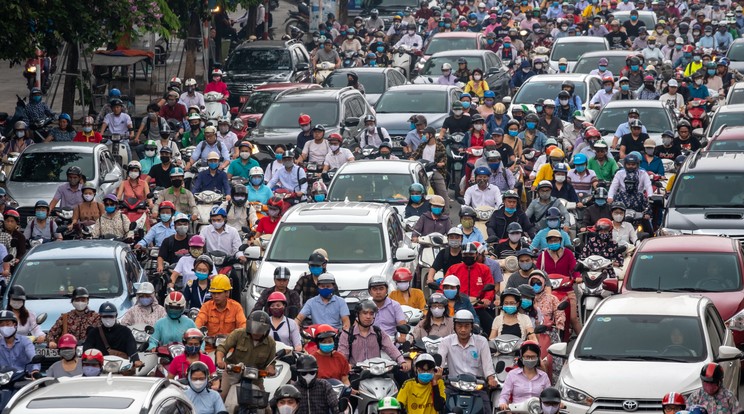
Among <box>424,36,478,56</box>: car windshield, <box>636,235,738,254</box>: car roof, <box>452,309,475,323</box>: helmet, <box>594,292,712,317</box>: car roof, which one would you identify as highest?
<box>594,292,712,317</box>: car roof

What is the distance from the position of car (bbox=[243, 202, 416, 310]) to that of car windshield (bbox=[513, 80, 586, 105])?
43.5 ft

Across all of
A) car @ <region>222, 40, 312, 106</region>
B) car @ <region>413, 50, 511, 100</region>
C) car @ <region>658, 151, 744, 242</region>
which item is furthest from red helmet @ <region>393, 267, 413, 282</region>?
car @ <region>413, 50, 511, 100</region>

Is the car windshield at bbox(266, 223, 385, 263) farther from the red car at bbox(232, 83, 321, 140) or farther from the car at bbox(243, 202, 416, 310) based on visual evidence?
the red car at bbox(232, 83, 321, 140)

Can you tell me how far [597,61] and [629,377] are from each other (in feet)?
81.6

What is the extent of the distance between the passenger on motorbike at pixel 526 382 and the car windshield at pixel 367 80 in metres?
21.8

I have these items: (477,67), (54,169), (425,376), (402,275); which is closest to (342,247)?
(402,275)

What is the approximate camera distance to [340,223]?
2180cm

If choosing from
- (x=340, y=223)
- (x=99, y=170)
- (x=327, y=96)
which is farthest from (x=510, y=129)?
(x=340, y=223)

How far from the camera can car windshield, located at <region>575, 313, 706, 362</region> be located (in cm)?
1666

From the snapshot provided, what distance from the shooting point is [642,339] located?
16.9 metres

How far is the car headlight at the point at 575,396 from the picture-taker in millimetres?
16016

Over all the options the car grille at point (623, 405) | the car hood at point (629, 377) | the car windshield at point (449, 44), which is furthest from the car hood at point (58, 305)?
the car windshield at point (449, 44)

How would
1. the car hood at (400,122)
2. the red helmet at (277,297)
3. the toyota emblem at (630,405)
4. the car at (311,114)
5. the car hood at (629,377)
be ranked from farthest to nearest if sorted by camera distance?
1. the car hood at (400,122)
2. the car at (311,114)
3. the red helmet at (277,297)
4. the car hood at (629,377)
5. the toyota emblem at (630,405)

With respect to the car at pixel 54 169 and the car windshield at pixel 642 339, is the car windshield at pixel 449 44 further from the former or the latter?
the car windshield at pixel 642 339
